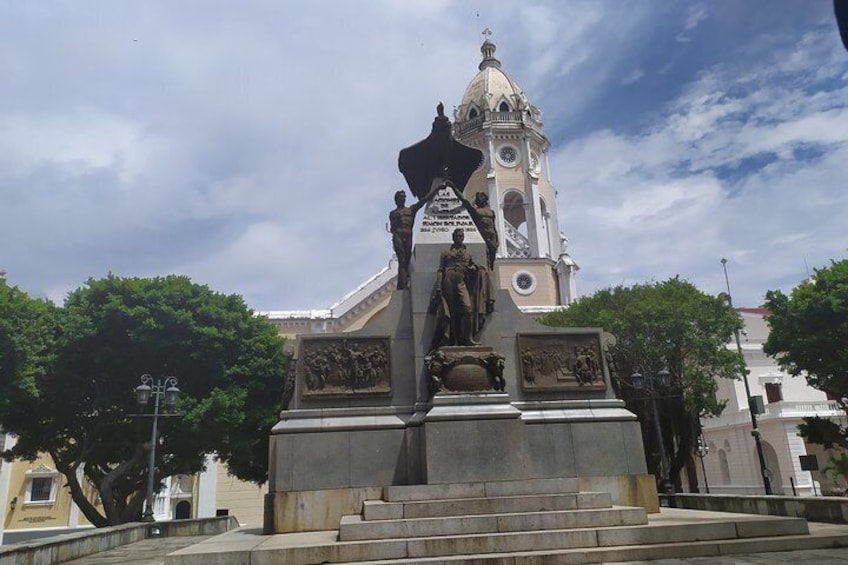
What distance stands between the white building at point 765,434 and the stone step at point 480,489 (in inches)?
1285

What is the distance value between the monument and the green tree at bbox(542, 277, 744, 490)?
19.2 metres

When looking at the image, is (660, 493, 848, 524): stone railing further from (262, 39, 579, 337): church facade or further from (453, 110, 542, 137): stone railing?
(453, 110, 542, 137): stone railing

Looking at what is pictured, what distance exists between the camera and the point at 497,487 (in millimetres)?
9781

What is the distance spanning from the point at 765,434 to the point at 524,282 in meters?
21.8

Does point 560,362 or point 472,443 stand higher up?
point 560,362

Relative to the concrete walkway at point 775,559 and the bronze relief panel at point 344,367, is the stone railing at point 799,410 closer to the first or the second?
the bronze relief panel at point 344,367

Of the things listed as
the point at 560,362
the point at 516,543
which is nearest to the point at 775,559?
the point at 516,543

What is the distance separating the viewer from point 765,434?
4053 centimetres

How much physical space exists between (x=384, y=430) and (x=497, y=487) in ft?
7.43

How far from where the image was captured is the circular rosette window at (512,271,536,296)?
181 ft

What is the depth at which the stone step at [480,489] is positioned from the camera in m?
9.59

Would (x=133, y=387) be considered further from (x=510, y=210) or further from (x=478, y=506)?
(x=510, y=210)

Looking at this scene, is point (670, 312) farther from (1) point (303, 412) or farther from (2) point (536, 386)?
(1) point (303, 412)

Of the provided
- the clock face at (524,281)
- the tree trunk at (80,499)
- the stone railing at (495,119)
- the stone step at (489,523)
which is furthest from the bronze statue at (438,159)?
the stone railing at (495,119)
